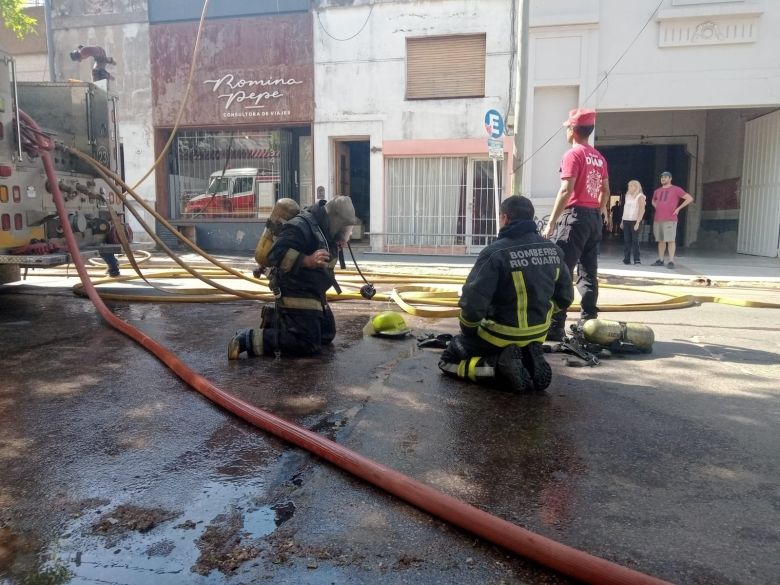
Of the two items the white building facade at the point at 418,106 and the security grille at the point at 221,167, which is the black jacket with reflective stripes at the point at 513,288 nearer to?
the white building facade at the point at 418,106

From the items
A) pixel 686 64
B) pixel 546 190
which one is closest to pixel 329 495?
pixel 546 190

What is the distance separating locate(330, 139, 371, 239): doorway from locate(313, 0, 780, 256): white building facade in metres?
0.15

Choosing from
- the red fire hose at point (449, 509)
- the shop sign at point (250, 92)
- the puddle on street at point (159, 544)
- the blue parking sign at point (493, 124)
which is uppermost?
the shop sign at point (250, 92)

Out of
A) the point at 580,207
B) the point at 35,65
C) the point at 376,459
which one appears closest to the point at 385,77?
the point at 580,207

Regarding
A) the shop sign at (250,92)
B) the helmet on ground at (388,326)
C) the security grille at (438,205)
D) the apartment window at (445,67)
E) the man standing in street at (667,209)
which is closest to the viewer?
the helmet on ground at (388,326)

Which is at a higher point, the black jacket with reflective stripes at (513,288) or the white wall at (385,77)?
the white wall at (385,77)

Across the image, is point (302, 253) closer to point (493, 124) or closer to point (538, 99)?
point (493, 124)

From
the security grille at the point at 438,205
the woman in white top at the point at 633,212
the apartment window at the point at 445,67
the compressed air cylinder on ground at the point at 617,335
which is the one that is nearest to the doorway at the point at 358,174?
the security grille at the point at 438,205

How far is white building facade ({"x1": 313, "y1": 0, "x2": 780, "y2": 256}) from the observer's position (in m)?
11.2

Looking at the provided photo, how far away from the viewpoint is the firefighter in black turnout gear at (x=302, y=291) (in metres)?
4.11

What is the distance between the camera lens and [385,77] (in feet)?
43.2

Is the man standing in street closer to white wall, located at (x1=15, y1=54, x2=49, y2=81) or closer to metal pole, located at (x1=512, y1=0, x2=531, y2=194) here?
metal pole, located at (x1=512, y1=0, x2=531, y2=194)

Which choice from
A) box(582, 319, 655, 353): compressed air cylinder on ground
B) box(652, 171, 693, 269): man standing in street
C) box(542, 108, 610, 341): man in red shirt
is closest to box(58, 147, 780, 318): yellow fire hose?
box(542, 108, 610, 341): man in red shirt

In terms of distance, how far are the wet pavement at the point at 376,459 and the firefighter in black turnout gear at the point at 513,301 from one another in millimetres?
171
